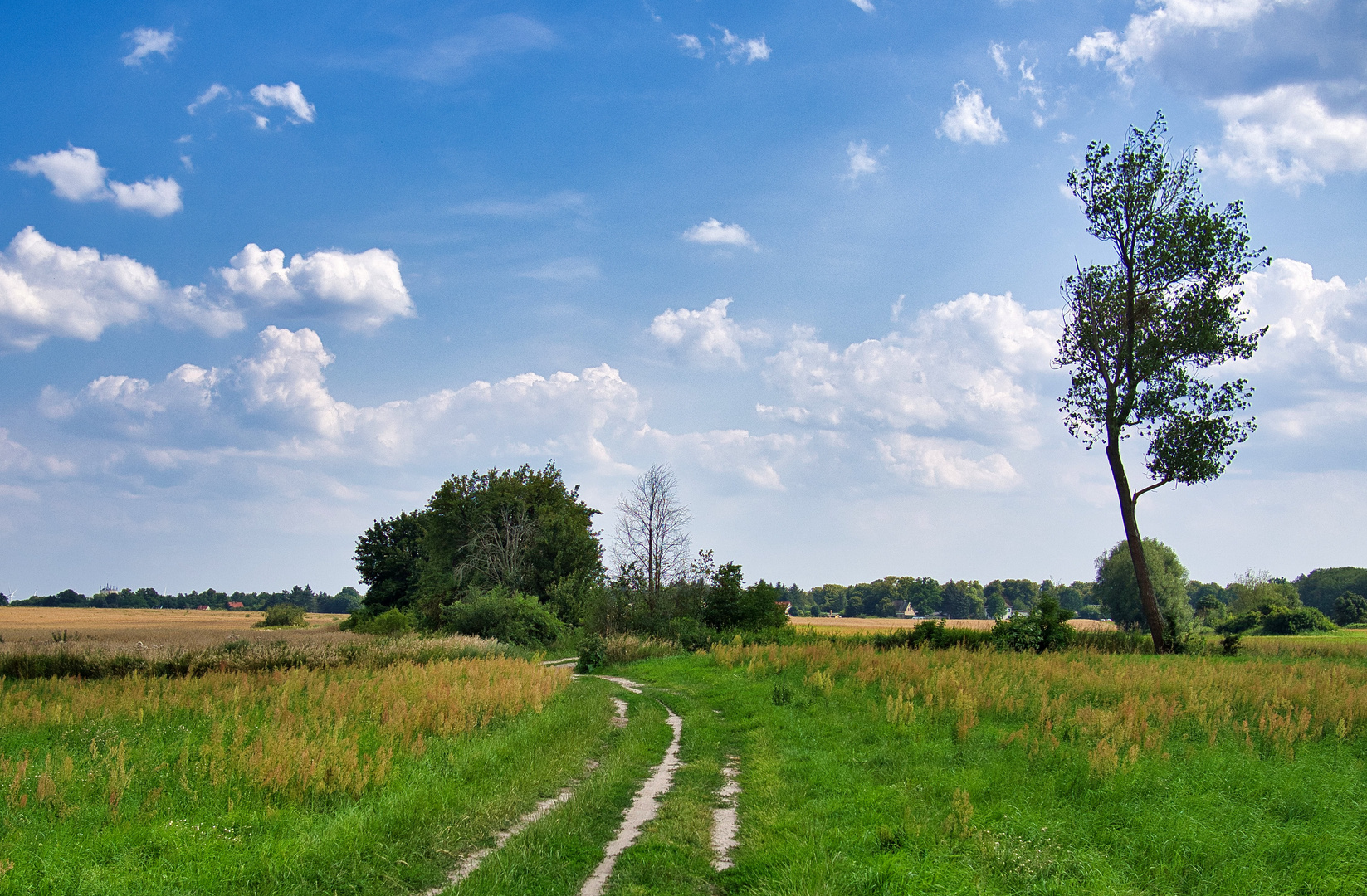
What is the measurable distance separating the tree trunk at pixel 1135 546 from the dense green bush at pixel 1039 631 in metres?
2.91

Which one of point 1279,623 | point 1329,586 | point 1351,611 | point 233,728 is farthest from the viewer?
point 1329,586

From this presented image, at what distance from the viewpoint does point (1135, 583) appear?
6869 centimetres

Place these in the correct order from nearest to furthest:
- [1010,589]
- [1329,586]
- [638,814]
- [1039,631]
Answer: [638,814] → [1039,631] → [1329,586] → [1010,589]

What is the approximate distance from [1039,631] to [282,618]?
6516cm

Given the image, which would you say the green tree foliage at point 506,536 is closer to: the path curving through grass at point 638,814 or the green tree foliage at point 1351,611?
the path curving through grass at point 638,814

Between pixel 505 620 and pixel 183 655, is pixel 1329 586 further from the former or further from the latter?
pixel 183 655

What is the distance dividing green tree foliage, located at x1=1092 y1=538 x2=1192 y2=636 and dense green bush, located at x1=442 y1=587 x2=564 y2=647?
52607 millimetres

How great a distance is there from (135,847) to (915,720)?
35.8ft

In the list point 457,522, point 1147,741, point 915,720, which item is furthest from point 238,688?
point 457,522

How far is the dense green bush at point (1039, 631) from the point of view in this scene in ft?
91.3

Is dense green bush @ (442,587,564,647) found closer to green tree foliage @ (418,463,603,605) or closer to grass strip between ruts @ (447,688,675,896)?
green tree foliage @ (418,463,603,605)

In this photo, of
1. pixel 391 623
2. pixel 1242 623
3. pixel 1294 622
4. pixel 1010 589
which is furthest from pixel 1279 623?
pixel 1010 589

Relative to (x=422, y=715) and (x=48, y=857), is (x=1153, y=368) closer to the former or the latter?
(x=422, y=715)

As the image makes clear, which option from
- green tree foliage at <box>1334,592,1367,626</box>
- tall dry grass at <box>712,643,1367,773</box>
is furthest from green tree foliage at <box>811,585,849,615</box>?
tall dry grass at <box>712,643,1367,773</box>
